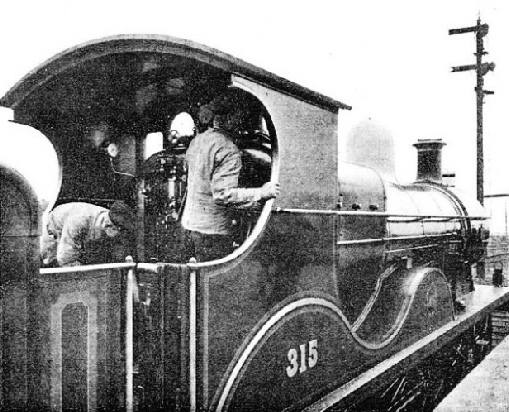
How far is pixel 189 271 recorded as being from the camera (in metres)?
2.54

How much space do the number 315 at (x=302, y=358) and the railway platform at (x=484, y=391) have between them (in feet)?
2.76

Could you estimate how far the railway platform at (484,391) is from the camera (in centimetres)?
344

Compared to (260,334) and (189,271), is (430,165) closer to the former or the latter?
(260,334)

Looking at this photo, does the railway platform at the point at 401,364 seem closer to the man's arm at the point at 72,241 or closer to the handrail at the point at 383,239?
the handrail at the point at 383,239

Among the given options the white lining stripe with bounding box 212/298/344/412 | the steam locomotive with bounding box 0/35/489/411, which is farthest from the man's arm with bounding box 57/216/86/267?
the white lining stripe with bounding box 212/298/344/412

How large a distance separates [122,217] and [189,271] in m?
1.39

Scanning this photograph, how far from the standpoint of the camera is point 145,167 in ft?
12.8

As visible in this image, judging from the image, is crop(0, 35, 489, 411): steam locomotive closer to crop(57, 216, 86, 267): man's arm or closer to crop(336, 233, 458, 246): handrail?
crop(336, 233, 458, 246): handrail

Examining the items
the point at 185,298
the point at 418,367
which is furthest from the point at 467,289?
the point at 185,298

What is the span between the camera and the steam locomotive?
214cm

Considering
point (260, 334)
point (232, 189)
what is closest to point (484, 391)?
point (260, 334)

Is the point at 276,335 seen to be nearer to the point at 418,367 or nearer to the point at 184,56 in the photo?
the point at 184,56

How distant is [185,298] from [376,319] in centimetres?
246

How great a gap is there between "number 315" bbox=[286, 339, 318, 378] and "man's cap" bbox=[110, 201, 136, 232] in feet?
4.84
